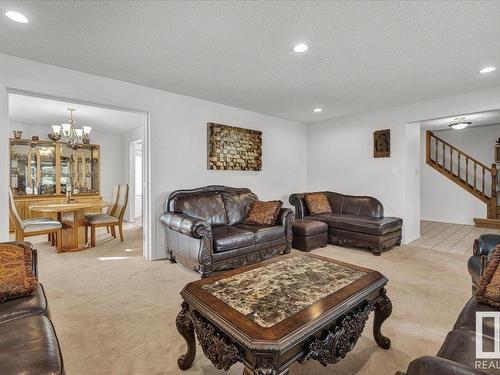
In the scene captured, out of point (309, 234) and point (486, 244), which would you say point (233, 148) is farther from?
point (486, 244)

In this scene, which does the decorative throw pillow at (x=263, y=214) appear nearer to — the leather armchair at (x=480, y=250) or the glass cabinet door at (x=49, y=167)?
the leather armchair at (x=480, y=250)

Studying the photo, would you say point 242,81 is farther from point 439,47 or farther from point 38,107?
point 38,107

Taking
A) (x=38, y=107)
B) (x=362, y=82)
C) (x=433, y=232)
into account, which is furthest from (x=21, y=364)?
(x=433, y=232)

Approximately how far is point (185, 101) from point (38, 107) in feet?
8.97

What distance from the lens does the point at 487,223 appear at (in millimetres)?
5836

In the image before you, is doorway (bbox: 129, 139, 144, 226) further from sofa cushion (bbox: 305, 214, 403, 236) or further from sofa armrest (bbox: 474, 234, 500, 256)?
sofa armrest (bbox: 474, 234, 500, 256)

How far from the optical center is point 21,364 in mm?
938

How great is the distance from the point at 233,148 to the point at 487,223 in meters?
5.91

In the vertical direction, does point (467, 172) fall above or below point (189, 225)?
above

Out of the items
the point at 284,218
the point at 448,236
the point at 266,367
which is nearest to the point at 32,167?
the point at 284,218

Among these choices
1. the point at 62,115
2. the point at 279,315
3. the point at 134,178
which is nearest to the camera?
the point at 279,315

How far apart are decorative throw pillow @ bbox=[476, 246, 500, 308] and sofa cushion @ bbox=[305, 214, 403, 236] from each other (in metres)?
2.35

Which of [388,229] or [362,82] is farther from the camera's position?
[388,229]

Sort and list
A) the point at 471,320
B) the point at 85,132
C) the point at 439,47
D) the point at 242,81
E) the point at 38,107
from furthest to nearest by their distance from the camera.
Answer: the point at 85,132 < the point at 38,107 < the point at 242,81 < the point at 439,47 < the point at 471,320
